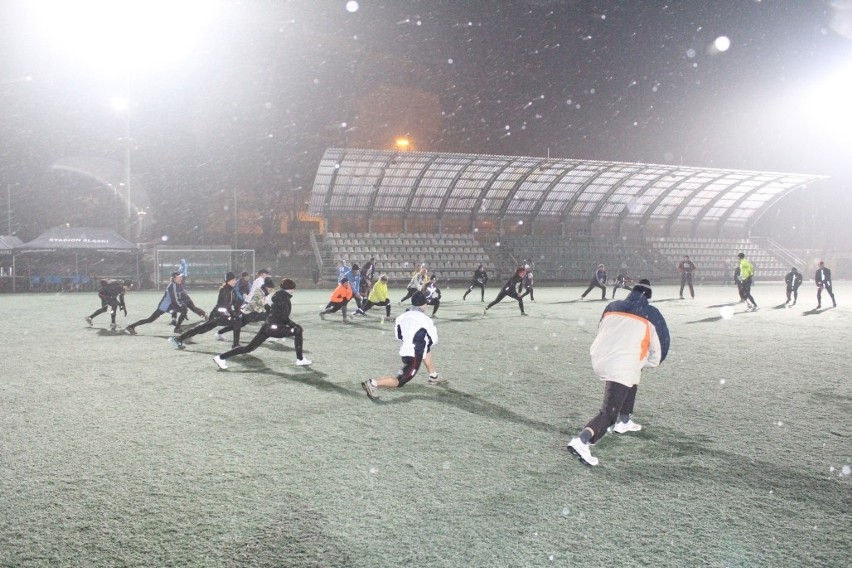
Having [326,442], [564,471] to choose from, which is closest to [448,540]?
[564,471]

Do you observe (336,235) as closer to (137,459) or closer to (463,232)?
(463,232)

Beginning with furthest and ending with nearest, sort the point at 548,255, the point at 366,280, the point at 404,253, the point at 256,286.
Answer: the point at 548,255
the point at 404,253
the point at 366,280
the point at 256,286

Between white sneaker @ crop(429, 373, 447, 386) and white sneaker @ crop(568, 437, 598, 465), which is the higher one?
white sneaker @ crop(568, 437, 598, 465)

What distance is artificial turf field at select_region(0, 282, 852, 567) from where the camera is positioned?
373 cm

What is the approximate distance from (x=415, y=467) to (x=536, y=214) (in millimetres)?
44533

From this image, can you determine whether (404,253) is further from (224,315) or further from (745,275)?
(224,315)

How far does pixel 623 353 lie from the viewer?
17.6 ft

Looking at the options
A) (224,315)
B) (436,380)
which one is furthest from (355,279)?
(436,380)

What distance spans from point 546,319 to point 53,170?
43.0 meters

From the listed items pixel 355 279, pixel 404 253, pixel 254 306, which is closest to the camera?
pixel 254 306

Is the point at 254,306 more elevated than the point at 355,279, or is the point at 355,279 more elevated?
the point at 355,279

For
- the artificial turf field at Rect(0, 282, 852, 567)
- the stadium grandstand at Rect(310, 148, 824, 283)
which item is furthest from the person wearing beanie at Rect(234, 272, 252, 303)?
the stadium grandstand at Rect(310, 148, 824, 283)

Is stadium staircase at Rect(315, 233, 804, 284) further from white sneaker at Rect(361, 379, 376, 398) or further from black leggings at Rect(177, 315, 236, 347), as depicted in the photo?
white sneaker at Rect(361, 379, 376, 398)

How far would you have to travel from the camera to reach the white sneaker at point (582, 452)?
17.0ft
